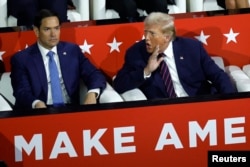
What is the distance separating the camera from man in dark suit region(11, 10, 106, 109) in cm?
365

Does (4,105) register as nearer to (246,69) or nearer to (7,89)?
(7,89)

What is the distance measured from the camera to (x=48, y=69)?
12.3ft

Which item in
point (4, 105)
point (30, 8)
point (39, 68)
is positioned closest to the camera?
point (4, 105)

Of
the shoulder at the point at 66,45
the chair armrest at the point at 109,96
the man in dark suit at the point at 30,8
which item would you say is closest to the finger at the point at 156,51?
the chair armrest at the point at 109,96

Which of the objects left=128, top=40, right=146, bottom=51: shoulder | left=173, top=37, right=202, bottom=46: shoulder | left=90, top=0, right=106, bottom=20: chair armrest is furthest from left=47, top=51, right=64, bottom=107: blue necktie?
left=90, top=0, right=106, bottom=20: chair armrest

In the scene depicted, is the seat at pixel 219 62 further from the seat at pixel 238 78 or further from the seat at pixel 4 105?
the seat at pixel 4 105

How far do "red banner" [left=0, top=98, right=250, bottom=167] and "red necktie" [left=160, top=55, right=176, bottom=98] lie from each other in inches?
25.9

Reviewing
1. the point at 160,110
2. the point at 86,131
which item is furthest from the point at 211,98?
the point at 86,131

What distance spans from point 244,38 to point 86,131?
1447 mm

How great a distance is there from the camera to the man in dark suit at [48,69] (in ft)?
12.0

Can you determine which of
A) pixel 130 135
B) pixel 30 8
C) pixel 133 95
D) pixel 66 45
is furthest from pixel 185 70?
pixel 30 8

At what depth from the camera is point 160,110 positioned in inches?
119

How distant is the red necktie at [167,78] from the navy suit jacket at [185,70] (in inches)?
0.7

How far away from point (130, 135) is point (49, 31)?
0.84 m
